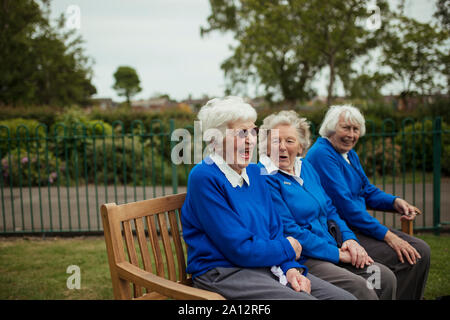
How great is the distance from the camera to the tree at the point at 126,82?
6944 centimetres

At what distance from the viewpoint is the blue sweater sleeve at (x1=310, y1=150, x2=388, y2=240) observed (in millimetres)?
2848

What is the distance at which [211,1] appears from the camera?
84.8ft

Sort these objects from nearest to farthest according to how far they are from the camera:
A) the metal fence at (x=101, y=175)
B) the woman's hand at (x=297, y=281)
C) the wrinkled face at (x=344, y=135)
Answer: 1. the woman's hand at (x=297, y=281)
2. the wrinkled face at (x=344, y=135)
3. the metal fence at (x=101, y=175)

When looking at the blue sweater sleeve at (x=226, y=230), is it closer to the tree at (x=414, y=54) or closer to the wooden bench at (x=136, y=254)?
the wooden bench at (x=136, y=254)

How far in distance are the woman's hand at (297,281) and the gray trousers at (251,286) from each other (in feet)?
0.11

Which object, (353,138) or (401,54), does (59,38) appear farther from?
(353,138)

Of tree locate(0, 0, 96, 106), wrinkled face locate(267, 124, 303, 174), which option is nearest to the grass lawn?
wrinkled face locate(267, 124, 303, 174)

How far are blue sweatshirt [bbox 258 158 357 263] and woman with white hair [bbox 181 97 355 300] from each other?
0.14 meters

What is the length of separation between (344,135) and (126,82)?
71098mm

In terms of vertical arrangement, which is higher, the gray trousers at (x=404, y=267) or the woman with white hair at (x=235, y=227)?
the woman with white hair at (x=235, y=227)

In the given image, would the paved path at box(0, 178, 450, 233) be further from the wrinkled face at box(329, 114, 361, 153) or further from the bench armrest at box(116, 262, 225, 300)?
the bench armrest at box(116, 262, 225, 300)

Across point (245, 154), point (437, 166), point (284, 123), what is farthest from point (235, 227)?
point (437, 166)

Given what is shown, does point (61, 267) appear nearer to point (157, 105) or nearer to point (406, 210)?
point (406, 210)

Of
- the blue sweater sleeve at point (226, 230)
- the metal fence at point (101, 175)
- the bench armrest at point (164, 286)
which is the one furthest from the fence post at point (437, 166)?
the bench armrest at point (164, 286)
